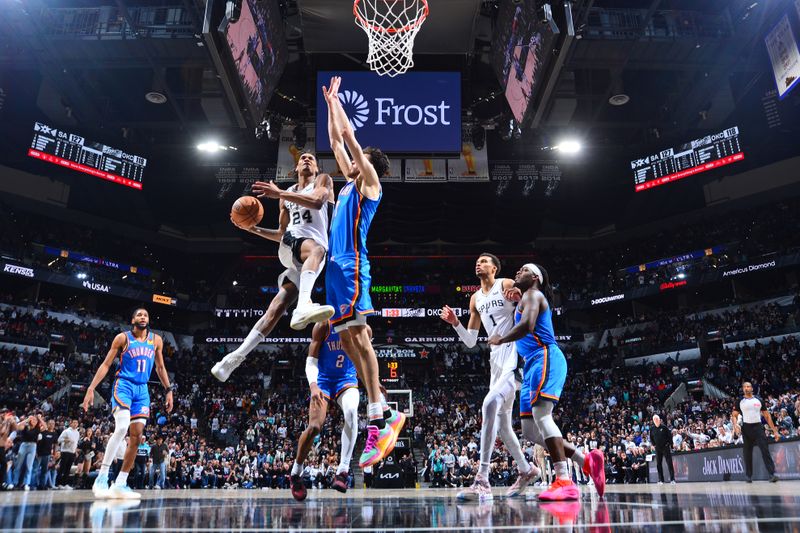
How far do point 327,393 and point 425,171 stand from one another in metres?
14.7

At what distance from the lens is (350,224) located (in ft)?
14.5

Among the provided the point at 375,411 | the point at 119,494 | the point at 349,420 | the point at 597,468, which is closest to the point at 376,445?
the point at 375,411

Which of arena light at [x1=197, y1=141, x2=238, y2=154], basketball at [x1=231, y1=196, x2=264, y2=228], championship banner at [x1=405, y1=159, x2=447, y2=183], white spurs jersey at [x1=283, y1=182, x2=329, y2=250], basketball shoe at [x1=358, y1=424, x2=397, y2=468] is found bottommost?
basketball shoe at [x1=358, y1=424, x2=397, y2=468]

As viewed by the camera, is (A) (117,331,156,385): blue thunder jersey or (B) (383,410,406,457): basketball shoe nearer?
(B) (383,410,406,457): basketball shoe

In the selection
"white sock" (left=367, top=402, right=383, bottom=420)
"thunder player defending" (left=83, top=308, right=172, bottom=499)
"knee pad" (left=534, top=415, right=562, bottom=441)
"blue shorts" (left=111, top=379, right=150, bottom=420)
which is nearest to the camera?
"white sock" (left=367, top=402, right=383, bottom=420)

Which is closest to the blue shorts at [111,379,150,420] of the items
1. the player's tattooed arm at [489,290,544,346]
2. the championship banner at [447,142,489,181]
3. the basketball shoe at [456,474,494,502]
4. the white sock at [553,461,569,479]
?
the basketball shoe at [456,474,494,502]

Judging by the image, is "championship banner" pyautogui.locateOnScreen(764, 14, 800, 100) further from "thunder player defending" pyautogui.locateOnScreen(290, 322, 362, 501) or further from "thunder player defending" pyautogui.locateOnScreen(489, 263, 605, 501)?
"thunder player defending" pyautogui.locateOnScreen(290, 322, 362, 501)

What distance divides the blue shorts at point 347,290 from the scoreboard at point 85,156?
19.9 meters

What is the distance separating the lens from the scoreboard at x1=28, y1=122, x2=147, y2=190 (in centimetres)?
1988

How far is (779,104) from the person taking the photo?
1898cm

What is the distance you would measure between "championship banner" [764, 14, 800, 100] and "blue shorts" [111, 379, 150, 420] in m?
13.1

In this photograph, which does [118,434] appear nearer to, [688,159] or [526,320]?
[526,320]

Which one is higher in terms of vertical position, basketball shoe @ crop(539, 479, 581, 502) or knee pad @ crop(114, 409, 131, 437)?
knee pad @ crop(114, 409, 131, 437)

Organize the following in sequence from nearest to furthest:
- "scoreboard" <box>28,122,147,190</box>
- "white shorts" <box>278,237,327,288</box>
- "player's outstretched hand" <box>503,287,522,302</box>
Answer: "white shorts" <box>278,237,327,288</box> < "player's outstretched hand" <box>503,287,522,302</box> < "scoreboard" <box>28,122,147,190</box>
